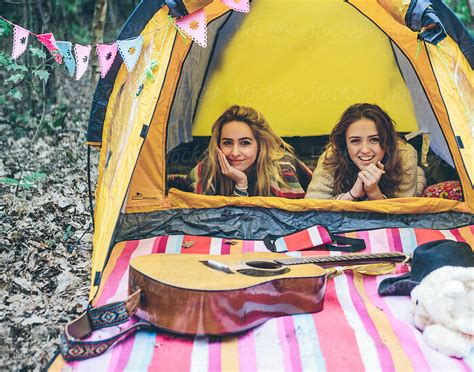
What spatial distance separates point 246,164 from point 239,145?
109 mm

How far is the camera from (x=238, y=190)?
3.02 m

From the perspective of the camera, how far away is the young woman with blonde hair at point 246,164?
3020 millimetres

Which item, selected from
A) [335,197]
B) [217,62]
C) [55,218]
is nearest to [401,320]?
[335,197]

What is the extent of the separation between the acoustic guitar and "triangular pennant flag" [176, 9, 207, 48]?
0.87m

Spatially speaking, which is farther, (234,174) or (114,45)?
A: (234,174)

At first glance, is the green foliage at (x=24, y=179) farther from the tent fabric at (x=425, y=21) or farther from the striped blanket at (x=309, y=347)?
the tent fabric at (x=425, y=21)

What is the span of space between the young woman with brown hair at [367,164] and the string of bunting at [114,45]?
3.51ft

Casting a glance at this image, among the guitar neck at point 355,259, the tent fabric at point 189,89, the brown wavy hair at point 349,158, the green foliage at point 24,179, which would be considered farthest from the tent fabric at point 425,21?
the green foliage at point 24,179

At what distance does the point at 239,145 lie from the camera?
3.04 metres

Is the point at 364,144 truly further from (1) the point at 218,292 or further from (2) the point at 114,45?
(1) the point at 218,292

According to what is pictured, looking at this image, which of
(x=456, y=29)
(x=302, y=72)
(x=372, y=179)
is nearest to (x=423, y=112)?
(x=372, y=179)

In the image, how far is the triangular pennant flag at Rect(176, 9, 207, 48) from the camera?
2229 millimetres

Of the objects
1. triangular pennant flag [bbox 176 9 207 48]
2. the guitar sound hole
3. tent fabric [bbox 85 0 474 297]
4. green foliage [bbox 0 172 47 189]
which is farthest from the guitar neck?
green foliage [bbox 0 172 47 189]

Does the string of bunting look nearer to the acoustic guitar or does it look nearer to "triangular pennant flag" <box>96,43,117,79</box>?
"triangular pennant flag" <box>96,43,117,79</box>
